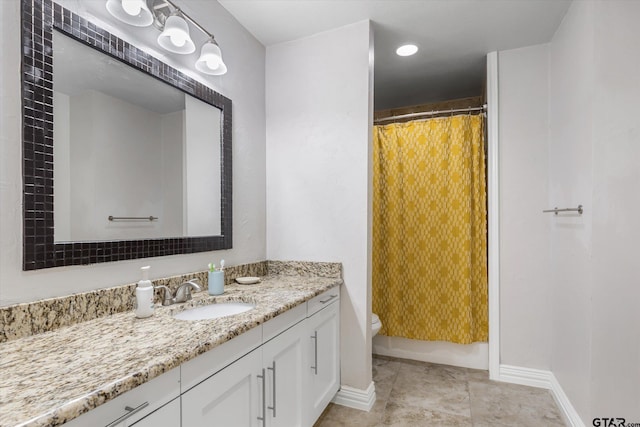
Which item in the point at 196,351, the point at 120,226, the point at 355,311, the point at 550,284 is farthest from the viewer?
the point at 550,284

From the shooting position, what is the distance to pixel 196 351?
92 centimetres

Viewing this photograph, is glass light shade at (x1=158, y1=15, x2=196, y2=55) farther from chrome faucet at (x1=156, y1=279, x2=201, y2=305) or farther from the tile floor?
the tile floor

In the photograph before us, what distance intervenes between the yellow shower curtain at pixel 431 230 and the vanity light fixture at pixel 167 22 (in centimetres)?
152

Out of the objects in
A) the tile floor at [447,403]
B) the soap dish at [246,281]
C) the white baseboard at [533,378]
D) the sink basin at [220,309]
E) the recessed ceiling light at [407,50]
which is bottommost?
the tile floor at [447,403]

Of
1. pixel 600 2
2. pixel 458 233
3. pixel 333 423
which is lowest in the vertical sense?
pixel 333 423

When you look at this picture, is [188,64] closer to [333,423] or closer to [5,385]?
[5,385]

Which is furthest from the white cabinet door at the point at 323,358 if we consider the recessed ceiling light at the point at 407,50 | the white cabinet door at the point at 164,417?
the recessed ceiling light at the point at 407,50

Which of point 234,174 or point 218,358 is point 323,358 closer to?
point 218,358

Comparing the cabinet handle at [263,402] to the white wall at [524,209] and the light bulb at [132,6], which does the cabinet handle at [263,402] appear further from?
the white wall at [524,209]

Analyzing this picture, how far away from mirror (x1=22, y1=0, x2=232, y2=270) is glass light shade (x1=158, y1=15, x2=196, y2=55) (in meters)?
0.09

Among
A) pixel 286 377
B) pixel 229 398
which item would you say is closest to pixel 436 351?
pixel 286 377

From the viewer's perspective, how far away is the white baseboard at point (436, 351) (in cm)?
254

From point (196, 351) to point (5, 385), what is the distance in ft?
1.29

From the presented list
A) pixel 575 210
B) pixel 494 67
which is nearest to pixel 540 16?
pixel 494 67
